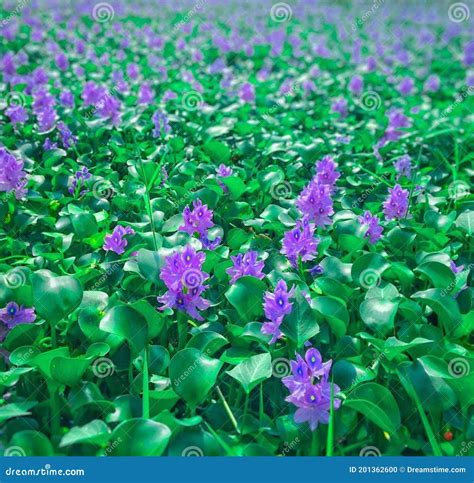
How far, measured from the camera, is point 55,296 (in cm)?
216

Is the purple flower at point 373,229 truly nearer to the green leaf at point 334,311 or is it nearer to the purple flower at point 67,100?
the green leaf at point 334,311

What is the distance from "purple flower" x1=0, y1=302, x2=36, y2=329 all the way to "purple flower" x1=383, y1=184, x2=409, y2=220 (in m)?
1.58

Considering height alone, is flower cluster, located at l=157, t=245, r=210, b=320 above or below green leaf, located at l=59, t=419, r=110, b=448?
above

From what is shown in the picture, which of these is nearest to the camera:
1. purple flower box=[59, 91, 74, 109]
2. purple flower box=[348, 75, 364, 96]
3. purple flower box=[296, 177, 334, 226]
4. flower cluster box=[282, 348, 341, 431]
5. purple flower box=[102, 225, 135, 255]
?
flower cluster box=[282, 348, 341, 431]

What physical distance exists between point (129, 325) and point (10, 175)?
129 cm

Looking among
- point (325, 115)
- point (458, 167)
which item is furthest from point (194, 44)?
point (458, 167)

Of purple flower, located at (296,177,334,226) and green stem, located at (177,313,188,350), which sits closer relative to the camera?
green stem, located at (177,313,188,350)

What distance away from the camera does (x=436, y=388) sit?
198cm

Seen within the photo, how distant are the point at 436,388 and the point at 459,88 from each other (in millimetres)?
5373

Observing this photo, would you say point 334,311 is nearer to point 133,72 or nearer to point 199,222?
point 199,222

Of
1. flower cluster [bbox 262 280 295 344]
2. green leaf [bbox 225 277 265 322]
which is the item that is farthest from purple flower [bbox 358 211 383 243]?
flower cluster [bbox 262 280 295 344]

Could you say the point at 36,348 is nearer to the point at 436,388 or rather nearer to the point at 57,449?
the point at 57,449

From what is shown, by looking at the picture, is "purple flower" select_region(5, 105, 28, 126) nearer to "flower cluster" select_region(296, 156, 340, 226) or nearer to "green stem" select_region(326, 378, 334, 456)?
"flower cluster" select_region(296, 156, 340, 226)

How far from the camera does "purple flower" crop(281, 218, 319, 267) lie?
2531 millimetres
